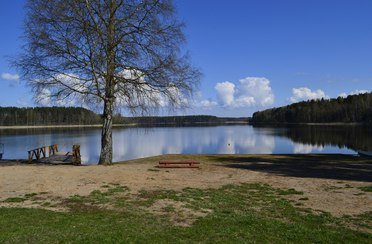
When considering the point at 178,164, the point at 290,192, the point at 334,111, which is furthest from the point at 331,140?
the point at 334,111

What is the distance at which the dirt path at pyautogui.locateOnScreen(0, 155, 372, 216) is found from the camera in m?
12.2

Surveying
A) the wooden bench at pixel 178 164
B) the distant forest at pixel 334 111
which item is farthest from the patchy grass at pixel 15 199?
the distant forest at pixel 334 111

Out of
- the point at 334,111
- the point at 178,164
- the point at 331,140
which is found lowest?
the point at 331,140

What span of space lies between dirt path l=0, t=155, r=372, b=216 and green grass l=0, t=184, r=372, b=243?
1200 millimetres

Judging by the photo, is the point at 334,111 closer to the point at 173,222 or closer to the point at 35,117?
the point at 35,117

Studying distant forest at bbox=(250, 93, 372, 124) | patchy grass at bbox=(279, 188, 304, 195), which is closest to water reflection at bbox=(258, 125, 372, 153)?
patchy grass at bbox=(279, 188, 304, 195)

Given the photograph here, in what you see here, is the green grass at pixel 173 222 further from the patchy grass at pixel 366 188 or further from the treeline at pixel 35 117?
the treeline at pixel 35 117

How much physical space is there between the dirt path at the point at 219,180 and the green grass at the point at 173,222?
120 cm

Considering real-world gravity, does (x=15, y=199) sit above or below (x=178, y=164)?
below

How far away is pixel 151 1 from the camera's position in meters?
19.8

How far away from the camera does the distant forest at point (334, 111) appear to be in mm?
135125

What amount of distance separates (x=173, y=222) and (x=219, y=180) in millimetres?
7043

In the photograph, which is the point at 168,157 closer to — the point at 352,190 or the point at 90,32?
the point at 90,32

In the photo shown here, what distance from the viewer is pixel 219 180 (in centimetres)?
1595
